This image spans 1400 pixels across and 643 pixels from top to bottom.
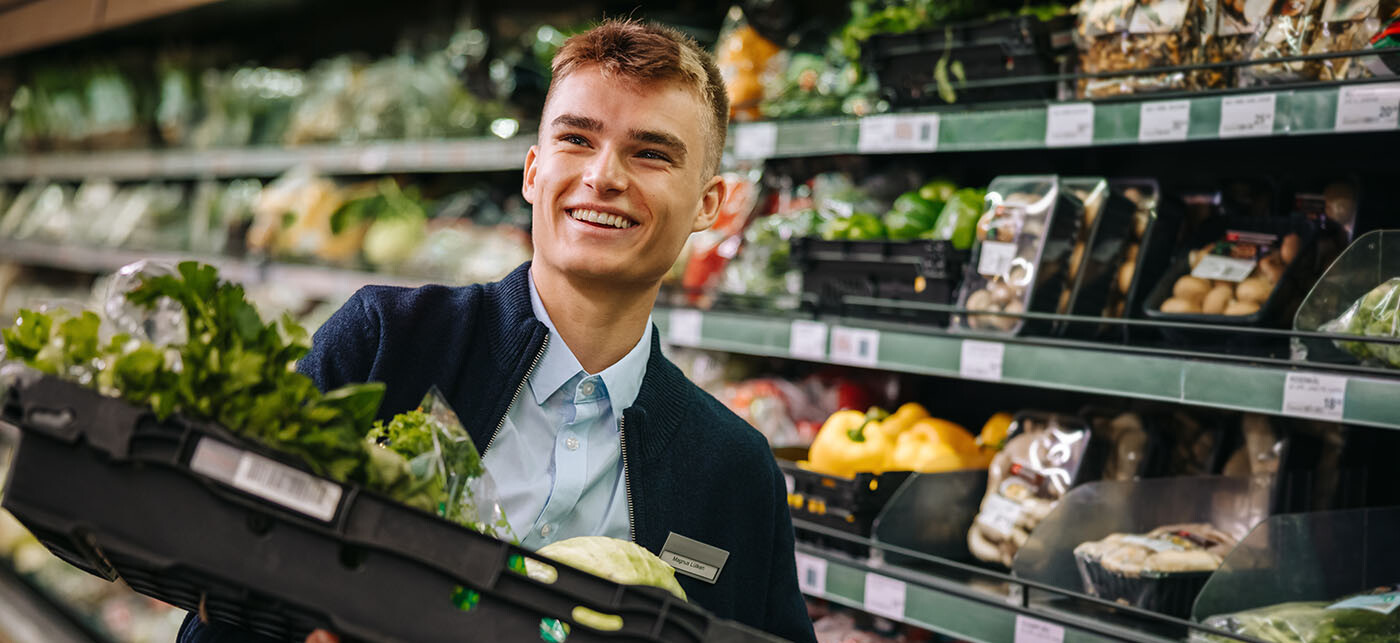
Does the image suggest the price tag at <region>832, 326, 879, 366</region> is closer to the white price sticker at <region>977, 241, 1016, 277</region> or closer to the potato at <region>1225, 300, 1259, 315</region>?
the white price sticker at <region>977, 241, 1016, 277</region>

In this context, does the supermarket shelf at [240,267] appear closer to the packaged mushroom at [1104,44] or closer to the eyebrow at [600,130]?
the eyebrow at [600,130]

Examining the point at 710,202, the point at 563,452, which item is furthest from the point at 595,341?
the point at 710,202

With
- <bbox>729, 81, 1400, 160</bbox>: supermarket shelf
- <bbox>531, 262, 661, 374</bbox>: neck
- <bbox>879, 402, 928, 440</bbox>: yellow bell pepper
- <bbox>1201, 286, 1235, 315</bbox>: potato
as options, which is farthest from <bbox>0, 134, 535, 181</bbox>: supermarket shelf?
<bbox>1201, 286, 1235, 315</bbox>: potato

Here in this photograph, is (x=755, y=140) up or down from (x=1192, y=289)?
up

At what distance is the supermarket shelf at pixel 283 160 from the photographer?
2930 millimetres

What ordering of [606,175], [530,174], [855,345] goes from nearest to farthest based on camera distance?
1. [606,175]
2. [530,174]
3. [855,345]

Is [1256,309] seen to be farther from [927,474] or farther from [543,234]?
[543,234]

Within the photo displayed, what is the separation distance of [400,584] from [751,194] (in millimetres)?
2075

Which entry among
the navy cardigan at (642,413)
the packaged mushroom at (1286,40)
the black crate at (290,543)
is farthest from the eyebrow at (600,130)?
the packaged mushroom at (1286,40)

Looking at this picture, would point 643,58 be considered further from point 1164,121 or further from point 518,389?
point 1164,121

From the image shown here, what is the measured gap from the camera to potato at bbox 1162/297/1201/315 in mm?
1696

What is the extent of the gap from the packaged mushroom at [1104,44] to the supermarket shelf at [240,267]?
1.62m

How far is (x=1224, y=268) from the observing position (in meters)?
1.73

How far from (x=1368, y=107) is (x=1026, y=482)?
0.82m
